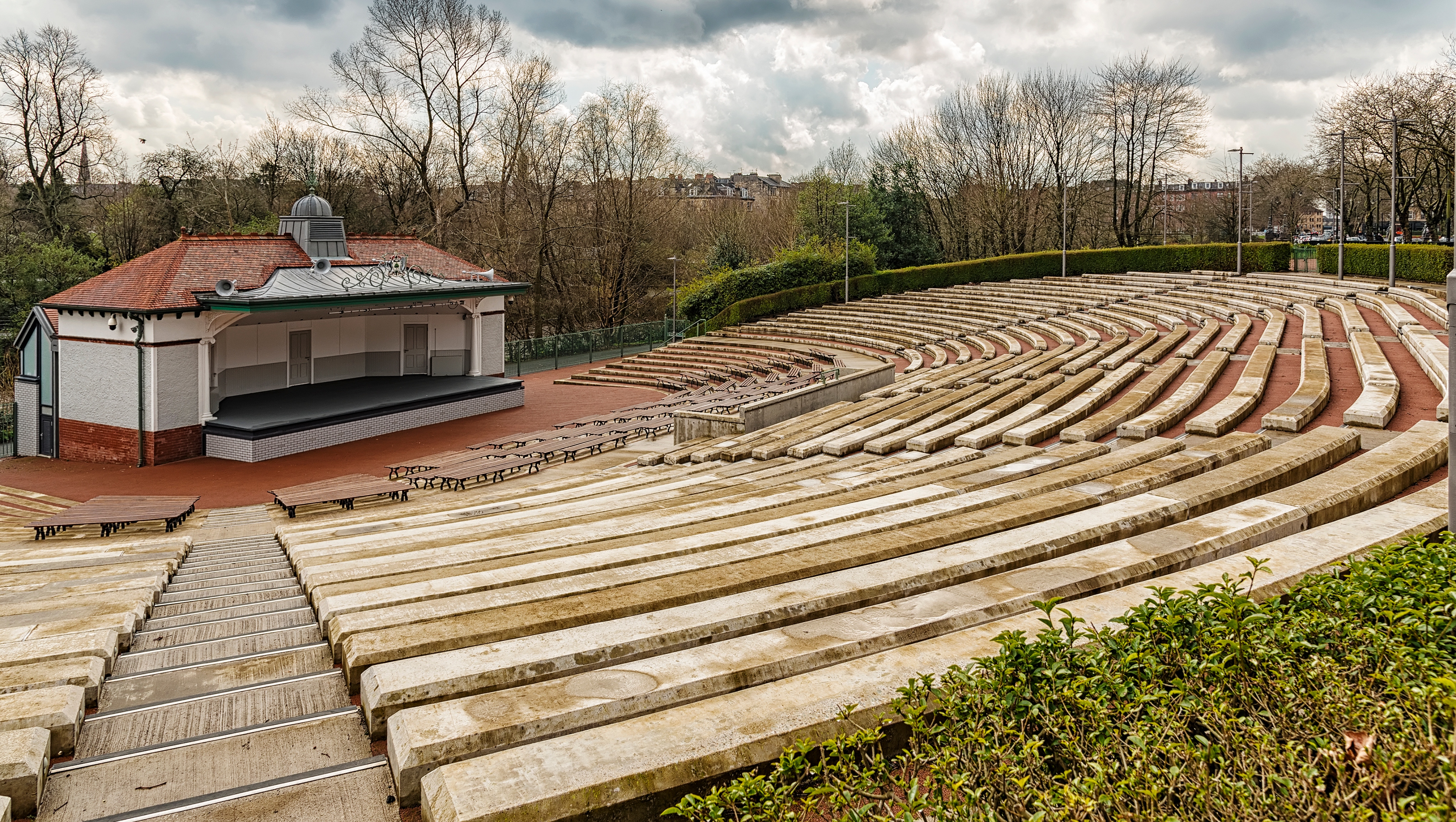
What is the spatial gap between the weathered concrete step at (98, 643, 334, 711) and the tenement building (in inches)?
754

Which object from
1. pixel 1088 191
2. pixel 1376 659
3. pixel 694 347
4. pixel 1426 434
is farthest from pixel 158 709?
pixel 1088 191

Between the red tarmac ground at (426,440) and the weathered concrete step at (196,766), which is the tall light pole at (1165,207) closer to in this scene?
the red tarmac ground at (426,440)

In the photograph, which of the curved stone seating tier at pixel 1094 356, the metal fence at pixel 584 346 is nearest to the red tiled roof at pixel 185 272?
the metal fence at pixel 584 346

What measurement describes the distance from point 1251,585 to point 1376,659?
1.03 metres

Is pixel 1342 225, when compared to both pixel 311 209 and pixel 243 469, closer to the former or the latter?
pixel 311 209

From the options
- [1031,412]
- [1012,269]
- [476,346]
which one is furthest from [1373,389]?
[1012,269]

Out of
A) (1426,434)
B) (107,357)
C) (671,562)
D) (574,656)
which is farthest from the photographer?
(107,357)

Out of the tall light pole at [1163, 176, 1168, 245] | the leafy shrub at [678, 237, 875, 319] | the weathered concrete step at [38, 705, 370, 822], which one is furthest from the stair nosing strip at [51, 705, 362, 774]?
the tall light pole at [1163, 176, 1168, 245]

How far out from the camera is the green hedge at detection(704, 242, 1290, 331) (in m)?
44.0

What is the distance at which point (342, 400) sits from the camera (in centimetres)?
2625

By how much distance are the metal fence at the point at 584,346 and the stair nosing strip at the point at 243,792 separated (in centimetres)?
3518

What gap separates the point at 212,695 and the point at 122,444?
2155 centimetres

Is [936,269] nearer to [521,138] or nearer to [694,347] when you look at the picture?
[694,347]

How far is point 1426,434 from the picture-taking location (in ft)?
31.8
